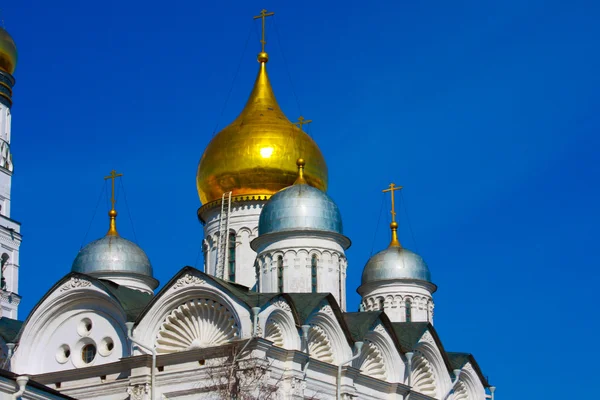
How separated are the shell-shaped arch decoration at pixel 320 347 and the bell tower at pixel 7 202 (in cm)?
1551

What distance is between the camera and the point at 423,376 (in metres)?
33.2

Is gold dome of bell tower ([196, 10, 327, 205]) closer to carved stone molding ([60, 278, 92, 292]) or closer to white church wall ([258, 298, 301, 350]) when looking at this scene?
carved stone molding ([60, 278, 92, 292])

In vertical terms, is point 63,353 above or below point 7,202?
below

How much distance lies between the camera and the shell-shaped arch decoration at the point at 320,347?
1184 inches

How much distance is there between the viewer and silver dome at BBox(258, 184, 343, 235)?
107 ft

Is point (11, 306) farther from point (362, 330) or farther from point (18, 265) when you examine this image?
point (362, 330)

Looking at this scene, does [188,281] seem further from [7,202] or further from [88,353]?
[7,202]

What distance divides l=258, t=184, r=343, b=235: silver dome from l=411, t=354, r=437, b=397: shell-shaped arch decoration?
3309 millimetres

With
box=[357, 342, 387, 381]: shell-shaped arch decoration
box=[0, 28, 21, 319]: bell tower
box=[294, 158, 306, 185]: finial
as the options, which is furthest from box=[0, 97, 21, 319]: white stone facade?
box=[357, 342, 387, 381]: shell-shaped arch decoration

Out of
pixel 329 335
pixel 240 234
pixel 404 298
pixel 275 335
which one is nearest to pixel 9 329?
pixel 275 335

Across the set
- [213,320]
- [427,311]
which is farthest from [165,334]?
[427,311]

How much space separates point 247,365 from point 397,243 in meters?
11.7

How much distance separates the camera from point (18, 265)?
44219 mm

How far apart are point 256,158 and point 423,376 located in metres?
7.25
